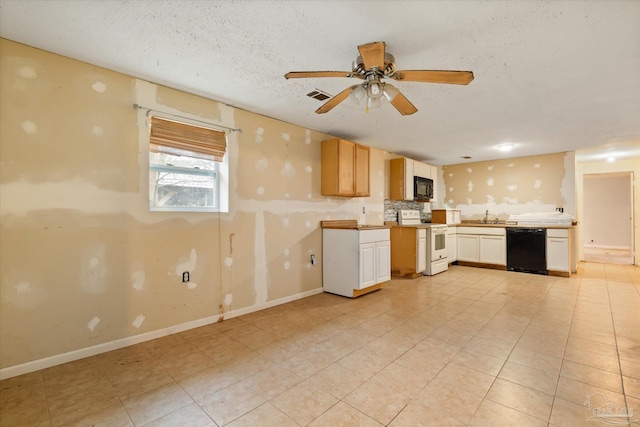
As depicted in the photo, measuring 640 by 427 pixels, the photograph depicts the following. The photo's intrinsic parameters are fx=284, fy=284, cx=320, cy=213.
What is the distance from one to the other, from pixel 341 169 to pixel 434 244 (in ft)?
8.30

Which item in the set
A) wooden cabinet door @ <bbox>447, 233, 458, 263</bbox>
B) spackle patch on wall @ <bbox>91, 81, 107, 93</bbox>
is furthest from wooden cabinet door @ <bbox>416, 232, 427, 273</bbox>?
spackle patch on wall @ <bbox>91, 81, 107, 93</bbox>

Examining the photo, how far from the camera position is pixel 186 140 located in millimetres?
2893

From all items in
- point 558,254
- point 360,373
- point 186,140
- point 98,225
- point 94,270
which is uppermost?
point 186,140

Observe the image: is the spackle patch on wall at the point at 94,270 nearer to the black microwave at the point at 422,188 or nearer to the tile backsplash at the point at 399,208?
the tile backsplash at the point at 399,208

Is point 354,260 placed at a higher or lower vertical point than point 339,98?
lower

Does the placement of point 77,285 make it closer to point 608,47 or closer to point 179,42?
point 179,42

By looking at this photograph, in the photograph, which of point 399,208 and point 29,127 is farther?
point 399,208

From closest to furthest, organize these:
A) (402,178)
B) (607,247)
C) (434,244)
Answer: (434,244), (402,178), (607,247)

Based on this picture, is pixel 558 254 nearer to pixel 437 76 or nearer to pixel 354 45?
pixel 437 76

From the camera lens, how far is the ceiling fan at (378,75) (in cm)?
179

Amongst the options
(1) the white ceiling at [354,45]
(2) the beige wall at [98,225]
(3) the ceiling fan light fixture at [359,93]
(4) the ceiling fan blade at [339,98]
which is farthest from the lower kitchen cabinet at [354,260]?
(3) the ceiling fan light fixture at [359,93]

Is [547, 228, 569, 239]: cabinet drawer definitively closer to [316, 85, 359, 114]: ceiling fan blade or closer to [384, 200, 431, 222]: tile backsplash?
[384, 200, 431, 222]: tile backsplash

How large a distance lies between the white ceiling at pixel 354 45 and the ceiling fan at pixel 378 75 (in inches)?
7.8

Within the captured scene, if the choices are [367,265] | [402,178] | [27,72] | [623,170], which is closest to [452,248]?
[402,178]
